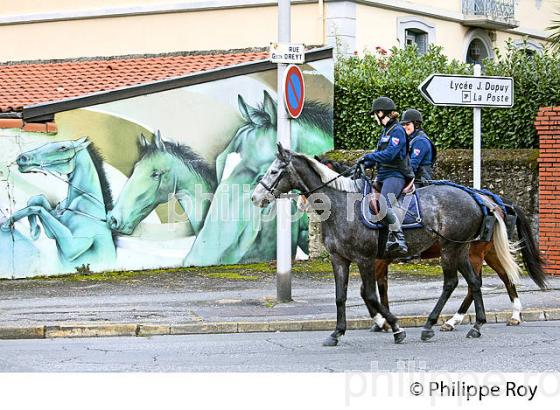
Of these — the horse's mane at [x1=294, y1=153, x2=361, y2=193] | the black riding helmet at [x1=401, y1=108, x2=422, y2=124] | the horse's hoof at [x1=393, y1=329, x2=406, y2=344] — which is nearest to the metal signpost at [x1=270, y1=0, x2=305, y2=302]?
the black riding helmet at [x1=401, y1=108, x2=422, y2=124]

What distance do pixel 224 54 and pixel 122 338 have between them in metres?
11.5

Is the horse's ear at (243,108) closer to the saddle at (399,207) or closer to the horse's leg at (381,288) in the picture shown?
the horse's leg at (381,288)

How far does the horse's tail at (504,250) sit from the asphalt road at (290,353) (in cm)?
70

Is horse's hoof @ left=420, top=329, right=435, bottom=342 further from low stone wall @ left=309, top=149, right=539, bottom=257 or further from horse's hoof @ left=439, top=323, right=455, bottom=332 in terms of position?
low stone wall @ left=309, top=149, right=539, bottom=257

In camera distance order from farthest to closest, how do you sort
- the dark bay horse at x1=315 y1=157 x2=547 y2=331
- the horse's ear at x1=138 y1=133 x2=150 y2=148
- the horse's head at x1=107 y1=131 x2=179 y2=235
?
1. the horse's ear at x1=138 y1=133 x2=150 y2=148
2. the horse's head at x1=107 y1=131 x2=179 y2=235
3. the dark bay horse at x1=315 y1=157 x2=547 y2=331

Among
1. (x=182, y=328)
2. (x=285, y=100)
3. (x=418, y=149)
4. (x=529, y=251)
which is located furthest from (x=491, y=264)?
(x=182, y=328)

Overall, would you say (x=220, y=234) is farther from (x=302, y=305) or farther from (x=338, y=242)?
(x=338, y=242)

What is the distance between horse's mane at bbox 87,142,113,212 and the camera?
18688mm

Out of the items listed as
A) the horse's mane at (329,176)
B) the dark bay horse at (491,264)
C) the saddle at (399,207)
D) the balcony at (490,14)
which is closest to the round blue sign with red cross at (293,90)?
the dark bay horse at (491,264)

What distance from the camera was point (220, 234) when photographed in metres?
20.2

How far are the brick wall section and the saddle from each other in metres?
6.50

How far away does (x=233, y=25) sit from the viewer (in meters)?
26.8

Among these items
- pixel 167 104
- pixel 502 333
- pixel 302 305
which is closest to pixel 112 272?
pixel 167 104
